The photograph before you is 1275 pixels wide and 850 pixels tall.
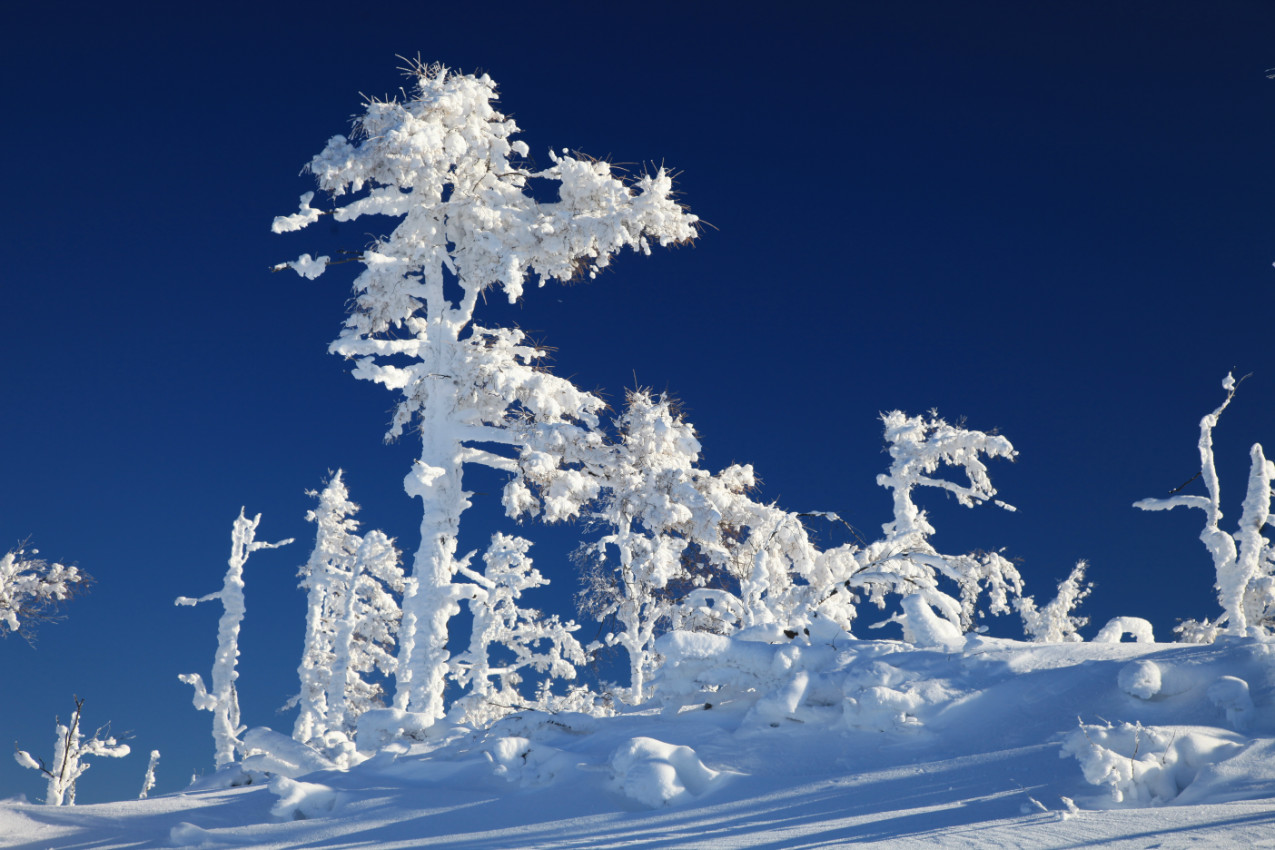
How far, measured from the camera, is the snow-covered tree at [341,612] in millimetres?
27812

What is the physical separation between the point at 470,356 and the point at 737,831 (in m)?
8.68

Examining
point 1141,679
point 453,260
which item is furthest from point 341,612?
point 1141,679

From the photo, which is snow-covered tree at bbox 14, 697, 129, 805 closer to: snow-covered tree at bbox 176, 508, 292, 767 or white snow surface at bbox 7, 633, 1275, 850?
snow-covered tree at bbox 176, 508, 292, 767

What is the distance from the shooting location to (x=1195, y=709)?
18.6 ft

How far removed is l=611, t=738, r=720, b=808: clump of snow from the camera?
5.50 metres

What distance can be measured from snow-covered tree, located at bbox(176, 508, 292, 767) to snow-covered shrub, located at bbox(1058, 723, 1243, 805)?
890 inches

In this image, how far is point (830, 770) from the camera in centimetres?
577

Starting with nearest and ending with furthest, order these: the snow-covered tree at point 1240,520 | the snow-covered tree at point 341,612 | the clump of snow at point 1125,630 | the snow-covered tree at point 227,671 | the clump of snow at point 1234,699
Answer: the clump of snow at point 1234,699, the clump of snow at point 1125,630, the snow-covered tree at point 1240,520, the snow-covered tree at point 227,671, the snow-covered tree at point 341,612

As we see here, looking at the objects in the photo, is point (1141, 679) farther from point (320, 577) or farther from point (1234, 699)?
point (320, 577)

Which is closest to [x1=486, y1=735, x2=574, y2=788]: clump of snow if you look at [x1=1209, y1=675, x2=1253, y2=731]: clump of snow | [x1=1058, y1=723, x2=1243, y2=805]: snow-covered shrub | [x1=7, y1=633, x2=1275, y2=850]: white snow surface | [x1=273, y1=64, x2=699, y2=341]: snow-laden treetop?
[x1=7, y1=633, x2=1275, y2=850]: white snow surface

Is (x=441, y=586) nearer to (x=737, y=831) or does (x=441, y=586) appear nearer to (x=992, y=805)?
(x=737, y=831)

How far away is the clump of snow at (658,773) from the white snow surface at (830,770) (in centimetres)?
1

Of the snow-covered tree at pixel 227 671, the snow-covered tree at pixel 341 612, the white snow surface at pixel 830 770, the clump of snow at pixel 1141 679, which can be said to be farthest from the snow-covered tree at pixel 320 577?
the clump of snow at pixel 1141 679

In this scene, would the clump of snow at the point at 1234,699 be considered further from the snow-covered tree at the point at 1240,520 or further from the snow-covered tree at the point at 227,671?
the snow-covered tree at the point at 227,671
